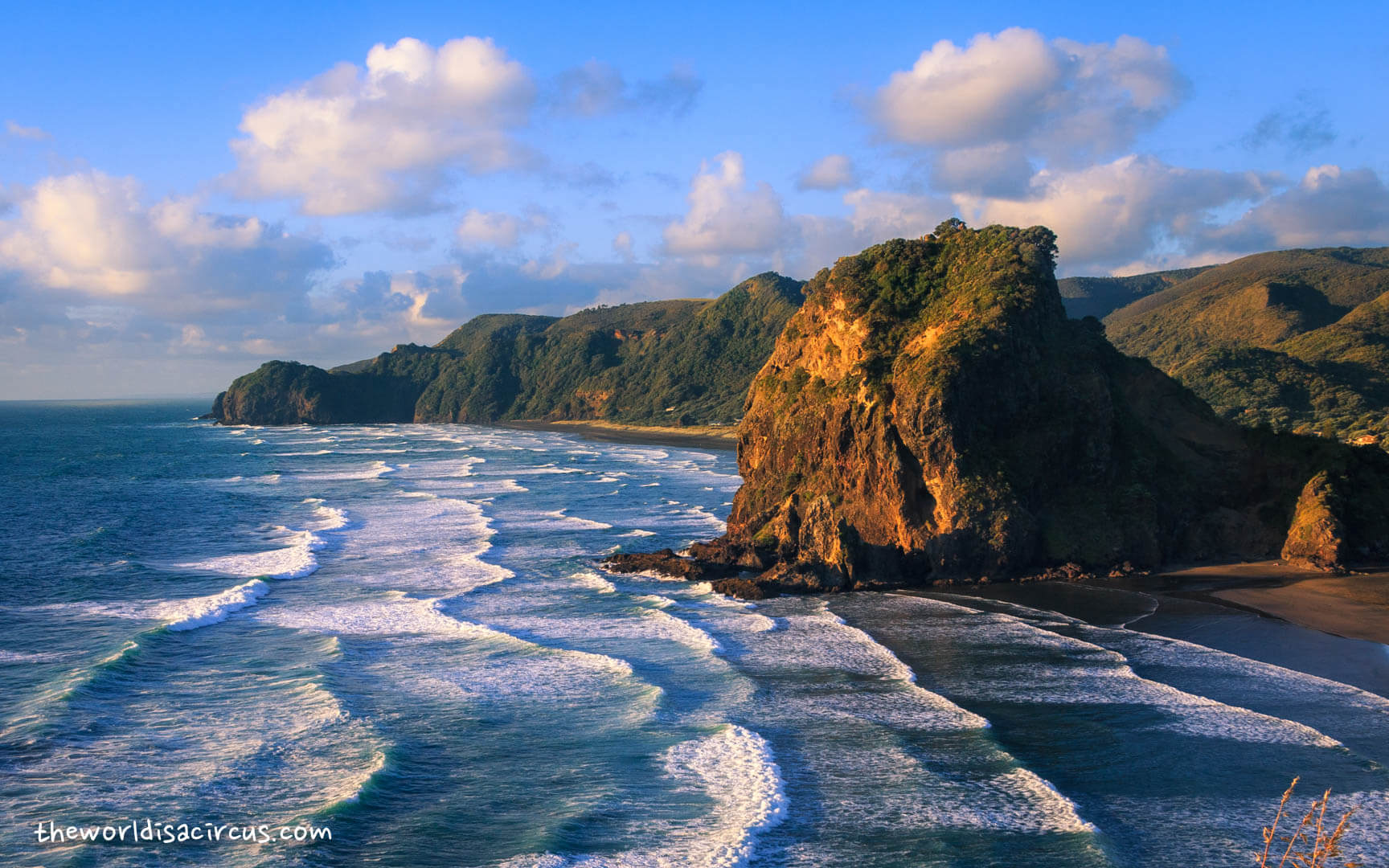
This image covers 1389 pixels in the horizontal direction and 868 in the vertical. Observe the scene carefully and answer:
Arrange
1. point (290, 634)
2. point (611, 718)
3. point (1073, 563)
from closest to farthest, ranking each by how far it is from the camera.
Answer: point (611, 718), point (290, 634), point (1073, 563)

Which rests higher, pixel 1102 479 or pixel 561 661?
pixel 1102 479

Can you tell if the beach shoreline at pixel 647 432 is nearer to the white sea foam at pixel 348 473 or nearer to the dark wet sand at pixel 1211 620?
the white sea foam at pixel 348 473

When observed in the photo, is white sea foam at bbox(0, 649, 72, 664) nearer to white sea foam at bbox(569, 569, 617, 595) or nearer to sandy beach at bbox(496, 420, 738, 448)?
white sea foam at bbox(569, 569, 617, 595)

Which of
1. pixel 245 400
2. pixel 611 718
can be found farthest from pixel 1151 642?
pixel 245 400

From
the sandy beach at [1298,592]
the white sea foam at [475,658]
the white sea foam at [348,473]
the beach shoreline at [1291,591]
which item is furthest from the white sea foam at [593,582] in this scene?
the white sea foam at [348,473]

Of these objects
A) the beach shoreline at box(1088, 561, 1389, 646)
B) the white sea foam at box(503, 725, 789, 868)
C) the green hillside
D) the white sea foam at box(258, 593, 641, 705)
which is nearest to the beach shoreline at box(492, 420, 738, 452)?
the green hillside

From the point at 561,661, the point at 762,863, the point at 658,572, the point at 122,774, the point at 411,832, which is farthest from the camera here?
the point at 658,572

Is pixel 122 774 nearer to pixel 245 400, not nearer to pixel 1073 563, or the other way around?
pixel 1073 563
